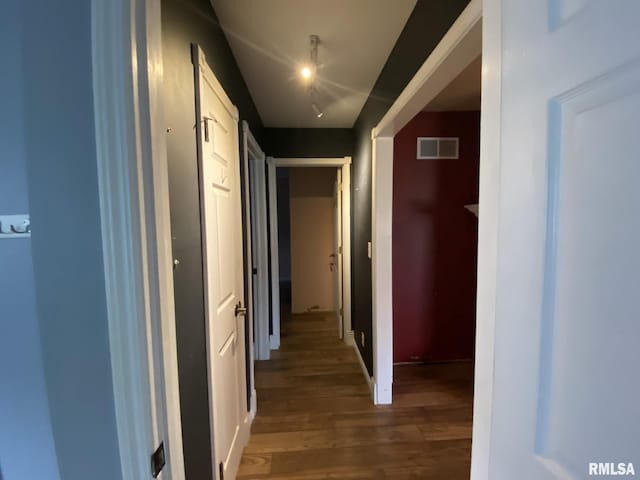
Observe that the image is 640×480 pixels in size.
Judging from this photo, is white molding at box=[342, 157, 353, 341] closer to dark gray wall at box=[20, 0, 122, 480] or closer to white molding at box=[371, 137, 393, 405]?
white molding at box=[371, 137, 393, 405]

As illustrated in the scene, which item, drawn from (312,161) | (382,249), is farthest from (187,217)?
(312,161)

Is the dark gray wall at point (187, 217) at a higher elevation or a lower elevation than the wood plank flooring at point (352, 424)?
higher

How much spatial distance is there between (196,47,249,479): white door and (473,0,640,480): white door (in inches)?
43.3

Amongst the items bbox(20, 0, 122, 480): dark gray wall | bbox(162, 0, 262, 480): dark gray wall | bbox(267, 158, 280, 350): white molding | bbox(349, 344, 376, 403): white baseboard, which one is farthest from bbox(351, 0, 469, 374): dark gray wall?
bbox(20, 0, 122, 480): dark gray wall

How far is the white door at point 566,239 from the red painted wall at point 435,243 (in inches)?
90.6

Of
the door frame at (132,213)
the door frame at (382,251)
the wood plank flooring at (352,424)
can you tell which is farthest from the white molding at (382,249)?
the door frame at (132,213)

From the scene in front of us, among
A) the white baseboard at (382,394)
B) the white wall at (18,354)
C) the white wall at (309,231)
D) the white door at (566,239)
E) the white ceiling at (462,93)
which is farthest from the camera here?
the white wall at (309,231)

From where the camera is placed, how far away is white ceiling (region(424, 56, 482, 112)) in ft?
6.93

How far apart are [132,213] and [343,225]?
10.1 ft

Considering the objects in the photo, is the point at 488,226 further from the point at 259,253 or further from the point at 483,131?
the point at 259,253

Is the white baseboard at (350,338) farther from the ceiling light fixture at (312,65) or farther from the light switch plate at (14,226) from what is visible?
the light switch plate at (14,226)

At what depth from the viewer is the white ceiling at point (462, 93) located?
2113 millimetres

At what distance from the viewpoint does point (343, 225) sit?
11.7 ft

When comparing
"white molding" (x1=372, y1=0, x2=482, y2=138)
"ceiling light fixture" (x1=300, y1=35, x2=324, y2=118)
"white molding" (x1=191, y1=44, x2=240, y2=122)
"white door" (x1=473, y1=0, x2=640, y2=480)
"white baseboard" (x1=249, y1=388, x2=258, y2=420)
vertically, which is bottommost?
"white baseboard" (x1=249, y1=388, x2=258, y2=420)
